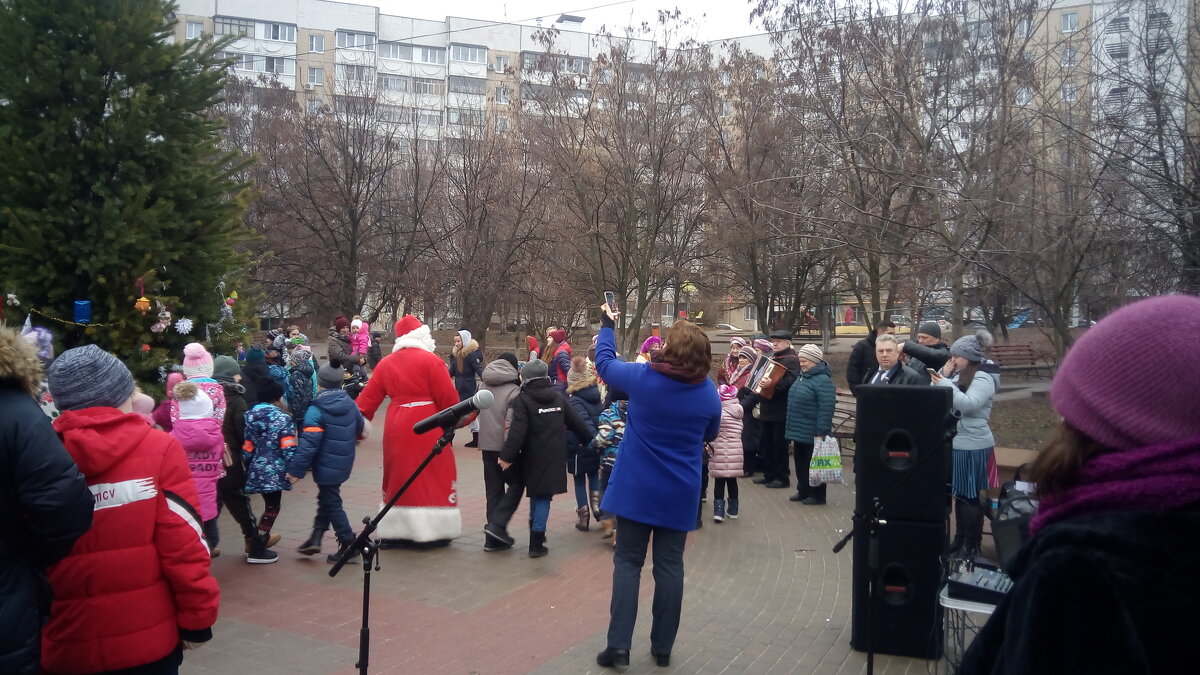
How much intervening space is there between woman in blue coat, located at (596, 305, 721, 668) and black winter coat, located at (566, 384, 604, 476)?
3092mm

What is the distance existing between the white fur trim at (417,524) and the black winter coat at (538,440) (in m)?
0.78

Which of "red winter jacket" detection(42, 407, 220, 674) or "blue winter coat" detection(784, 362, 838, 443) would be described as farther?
"blue winter coat" detection(784, 362, 838, 443)

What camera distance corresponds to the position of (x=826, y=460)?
921 cm

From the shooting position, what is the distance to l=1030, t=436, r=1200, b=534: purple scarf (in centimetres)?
154

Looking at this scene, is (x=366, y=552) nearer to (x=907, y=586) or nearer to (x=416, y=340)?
(x=907, y=586)

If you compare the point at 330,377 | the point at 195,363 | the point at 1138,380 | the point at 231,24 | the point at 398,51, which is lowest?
the point at 330,377

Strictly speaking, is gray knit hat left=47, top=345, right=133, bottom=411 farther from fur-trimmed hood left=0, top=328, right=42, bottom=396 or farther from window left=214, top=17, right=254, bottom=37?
window left=214, top=17, right=254, bottom=37

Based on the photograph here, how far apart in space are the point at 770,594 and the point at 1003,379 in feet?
69.4

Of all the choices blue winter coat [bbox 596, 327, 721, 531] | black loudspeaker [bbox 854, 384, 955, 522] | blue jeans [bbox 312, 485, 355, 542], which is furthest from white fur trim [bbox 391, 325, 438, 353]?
black loudspeaker [bbox 854, 384, 955, 522]

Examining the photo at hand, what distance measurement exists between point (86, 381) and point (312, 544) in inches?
176

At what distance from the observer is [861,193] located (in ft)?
50.4

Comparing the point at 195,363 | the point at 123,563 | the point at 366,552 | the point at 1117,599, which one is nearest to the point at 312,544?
the point at 195,363

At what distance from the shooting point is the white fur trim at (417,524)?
25.2 ft

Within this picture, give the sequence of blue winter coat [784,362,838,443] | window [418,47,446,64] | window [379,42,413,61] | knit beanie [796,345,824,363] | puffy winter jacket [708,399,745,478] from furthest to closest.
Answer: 1. window [418,47,446,64]
2. window [379,42,413,61]
3. knit beanie [796,345,824,363]
4. blue winter coat [784,362,838,443]
5. puffy winter jacket [708,399,745,478]
